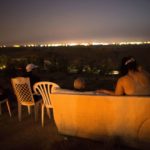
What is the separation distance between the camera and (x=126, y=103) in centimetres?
436

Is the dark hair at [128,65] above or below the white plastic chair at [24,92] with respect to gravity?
above

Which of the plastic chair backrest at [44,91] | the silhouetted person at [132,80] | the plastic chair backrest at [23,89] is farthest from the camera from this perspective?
the plastic chair backrest at [23,89]

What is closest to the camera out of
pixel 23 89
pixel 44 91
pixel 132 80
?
pixel 132 80

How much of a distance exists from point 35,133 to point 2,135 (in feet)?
1.81

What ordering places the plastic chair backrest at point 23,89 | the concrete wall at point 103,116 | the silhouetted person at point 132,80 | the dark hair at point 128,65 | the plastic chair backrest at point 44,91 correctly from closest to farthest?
the concrete wall at point 103,116 < the silhouetted person at point 132,80 < the dark hair at point 128,65 < the plastic chair backrest at point 44,91 < the plastic chair backrest at point 23,89

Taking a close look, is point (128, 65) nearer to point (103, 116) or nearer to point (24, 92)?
point (103, 116)

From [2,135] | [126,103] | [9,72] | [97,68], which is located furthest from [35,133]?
[97,68]

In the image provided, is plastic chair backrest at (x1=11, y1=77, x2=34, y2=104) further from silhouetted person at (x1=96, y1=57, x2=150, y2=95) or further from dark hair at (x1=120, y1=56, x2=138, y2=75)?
dark hair at (x1=120, y1=56, x2=138, y2=75)

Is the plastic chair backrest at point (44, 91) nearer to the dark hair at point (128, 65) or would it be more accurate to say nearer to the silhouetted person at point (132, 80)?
the silhouetted person at point (132, 80)

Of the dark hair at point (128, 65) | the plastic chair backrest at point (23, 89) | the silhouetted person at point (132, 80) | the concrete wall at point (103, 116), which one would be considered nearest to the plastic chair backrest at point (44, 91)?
the plastic chair backrest at point (23, 89)

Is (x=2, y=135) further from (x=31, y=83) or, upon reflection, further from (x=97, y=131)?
(x=97, y=131)

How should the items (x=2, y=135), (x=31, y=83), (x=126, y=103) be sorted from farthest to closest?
(x=31, y=83) < (x=2, y=135) < (x=126, y=103)

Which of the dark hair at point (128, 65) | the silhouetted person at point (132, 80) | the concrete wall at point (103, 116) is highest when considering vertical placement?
the dark hair at point (128, 65)

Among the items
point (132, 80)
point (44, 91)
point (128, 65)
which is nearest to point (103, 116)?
point (132, 80)
